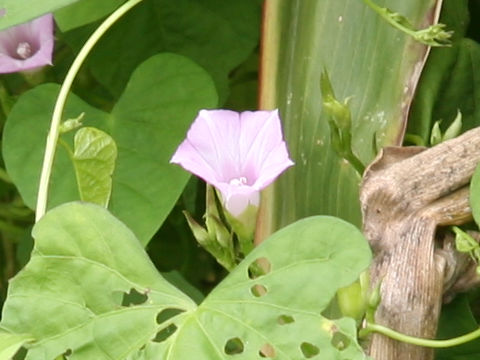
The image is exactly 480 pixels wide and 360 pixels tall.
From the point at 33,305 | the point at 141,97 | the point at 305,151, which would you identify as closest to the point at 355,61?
the point at 305,151

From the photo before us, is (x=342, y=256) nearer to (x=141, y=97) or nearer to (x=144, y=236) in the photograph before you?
(x=144, y=236)

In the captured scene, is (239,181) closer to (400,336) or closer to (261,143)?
(261,143)

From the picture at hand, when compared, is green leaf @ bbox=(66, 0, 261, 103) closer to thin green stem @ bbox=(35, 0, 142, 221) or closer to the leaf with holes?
thin green stem @ bbox=(35, 0, 142, 221)

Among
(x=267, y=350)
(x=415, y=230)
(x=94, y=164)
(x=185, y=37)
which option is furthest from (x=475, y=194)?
(x=185, y=37)

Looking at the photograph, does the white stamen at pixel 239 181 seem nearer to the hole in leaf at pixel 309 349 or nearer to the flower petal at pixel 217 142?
the flower petal at pixel 217 142

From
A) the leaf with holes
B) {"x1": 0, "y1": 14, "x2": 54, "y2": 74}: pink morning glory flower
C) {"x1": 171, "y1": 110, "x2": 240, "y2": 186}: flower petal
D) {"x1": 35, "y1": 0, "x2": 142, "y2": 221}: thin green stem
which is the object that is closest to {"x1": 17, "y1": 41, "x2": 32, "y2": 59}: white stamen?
{"x1": 0, "y1": 14, "x2": 54, "y2": 74}: pink morning glory flower
